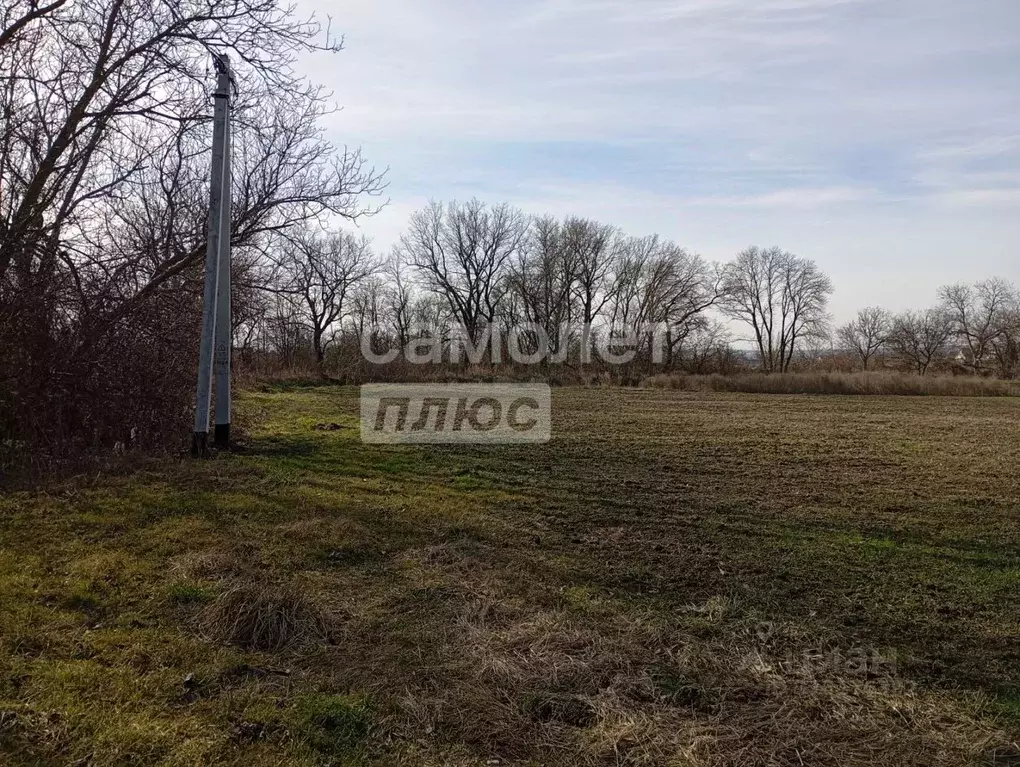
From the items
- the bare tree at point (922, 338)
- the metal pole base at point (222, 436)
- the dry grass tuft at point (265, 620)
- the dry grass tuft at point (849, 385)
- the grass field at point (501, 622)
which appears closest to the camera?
the grass field at point (501, 622)

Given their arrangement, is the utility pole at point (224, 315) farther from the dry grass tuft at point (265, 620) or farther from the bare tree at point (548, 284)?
the bare tree at point (548, 284)

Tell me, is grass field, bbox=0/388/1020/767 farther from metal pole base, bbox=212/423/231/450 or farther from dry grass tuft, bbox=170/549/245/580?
metal pole base, bbox=212/423/231/450

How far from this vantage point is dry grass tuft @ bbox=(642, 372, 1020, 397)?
99.3 feet

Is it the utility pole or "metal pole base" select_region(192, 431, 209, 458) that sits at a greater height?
the utility pole

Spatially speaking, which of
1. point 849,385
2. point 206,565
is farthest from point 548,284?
point 206,565

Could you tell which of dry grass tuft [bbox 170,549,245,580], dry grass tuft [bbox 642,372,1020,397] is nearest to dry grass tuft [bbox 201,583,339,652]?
dry grass tuft [bbox 170,549,245,580]

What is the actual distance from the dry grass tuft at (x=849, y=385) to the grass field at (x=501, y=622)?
80.7ft

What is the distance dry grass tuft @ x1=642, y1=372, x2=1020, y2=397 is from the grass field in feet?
80.7

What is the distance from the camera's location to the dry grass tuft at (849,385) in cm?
3027

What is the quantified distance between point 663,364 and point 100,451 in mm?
36595

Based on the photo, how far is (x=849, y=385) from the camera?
30891mm

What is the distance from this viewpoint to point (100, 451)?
789cm

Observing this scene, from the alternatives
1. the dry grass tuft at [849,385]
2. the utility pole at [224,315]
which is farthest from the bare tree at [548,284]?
the utility pole at [224,315]

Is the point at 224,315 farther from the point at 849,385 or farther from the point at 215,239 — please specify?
the point at 849,385
